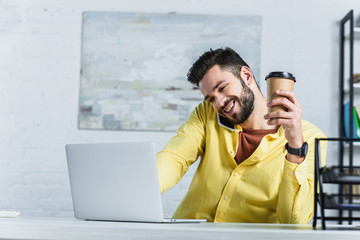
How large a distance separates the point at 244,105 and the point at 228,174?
301 millimetres

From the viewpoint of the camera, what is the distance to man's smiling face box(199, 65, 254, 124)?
1763 millimetres

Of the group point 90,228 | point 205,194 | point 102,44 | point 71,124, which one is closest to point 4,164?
point 71,124

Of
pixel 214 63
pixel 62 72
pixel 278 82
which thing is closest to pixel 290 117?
pixel 278 82

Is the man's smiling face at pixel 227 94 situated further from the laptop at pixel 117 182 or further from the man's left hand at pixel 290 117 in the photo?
the laptop at pixel 117 182

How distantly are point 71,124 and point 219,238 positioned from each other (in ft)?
8.24

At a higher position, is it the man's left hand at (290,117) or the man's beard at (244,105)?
the man's beard at (244,105)

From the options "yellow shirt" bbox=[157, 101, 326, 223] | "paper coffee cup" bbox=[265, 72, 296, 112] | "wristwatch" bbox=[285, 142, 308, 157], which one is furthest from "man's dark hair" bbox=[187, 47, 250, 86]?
"paper coffee cup" bbox=[265, 72, 296, 112]

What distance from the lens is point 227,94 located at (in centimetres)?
179

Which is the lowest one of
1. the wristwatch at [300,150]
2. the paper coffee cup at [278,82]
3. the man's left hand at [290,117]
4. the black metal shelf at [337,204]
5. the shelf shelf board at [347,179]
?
the black metal shelf at [337,204]

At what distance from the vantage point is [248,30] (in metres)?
3.11

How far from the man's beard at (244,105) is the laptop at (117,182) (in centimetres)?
73

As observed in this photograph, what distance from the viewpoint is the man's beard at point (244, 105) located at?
1.76 metres

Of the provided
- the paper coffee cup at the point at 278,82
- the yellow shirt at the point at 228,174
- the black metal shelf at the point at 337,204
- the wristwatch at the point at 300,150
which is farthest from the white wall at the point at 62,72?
the black metal shelf at the point at 337,204

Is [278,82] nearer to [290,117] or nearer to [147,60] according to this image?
[290,117]
